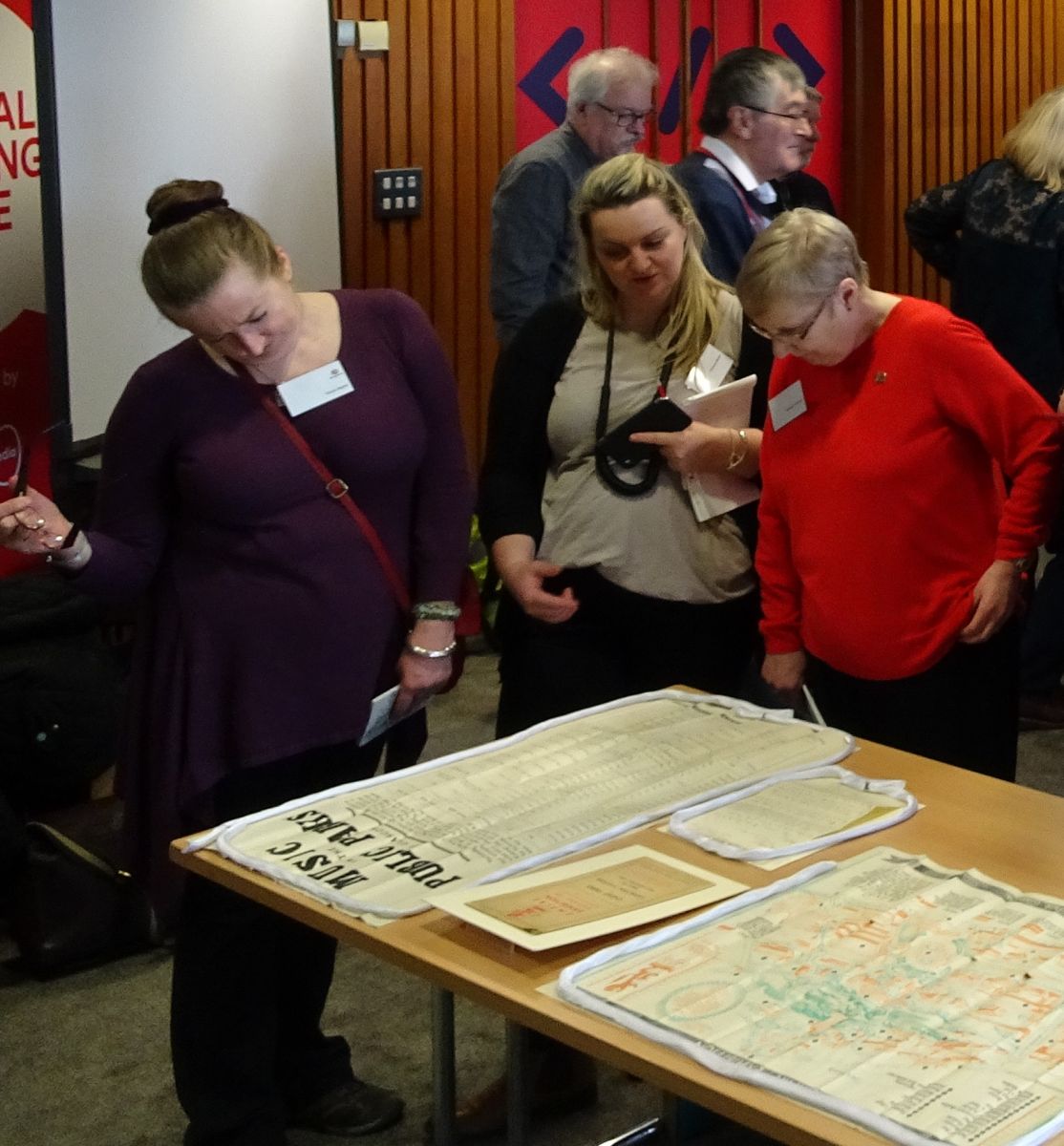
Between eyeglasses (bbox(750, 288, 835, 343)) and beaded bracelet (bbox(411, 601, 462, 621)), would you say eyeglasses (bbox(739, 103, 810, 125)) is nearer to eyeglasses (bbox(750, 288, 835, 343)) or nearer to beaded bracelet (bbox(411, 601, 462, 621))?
eyeglasses (bbox(750, 288, 835, 343))

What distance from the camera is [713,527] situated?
96.7 inches

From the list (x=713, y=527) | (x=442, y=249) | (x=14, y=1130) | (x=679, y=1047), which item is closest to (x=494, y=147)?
(x=442, y=249)

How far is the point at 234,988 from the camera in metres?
2.24

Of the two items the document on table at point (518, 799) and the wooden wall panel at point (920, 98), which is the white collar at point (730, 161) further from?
the wooden wall panel at point (920, 98)

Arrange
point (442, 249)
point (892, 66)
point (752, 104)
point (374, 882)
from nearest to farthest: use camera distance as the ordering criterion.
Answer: point (374, 882)
point (752, 104)
point (442, 249)
point (892, 66)

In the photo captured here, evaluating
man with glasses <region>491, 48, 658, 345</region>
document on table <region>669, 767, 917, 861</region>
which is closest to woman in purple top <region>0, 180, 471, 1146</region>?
document on table <region>669, 767, 917, 861</region>

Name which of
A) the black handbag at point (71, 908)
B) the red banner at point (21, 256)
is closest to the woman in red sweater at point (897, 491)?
the black handbag at point (71, 908)

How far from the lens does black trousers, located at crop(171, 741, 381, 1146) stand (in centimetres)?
223

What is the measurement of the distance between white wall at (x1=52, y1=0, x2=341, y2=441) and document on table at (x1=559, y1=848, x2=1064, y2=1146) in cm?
257

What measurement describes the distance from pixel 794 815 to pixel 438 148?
3.65 m

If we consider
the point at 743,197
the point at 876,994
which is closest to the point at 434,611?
the point at 876,994

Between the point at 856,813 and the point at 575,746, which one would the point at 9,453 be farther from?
the point at 856,813

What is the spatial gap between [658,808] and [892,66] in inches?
196

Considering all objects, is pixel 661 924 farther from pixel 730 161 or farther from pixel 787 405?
pixel 730 161
